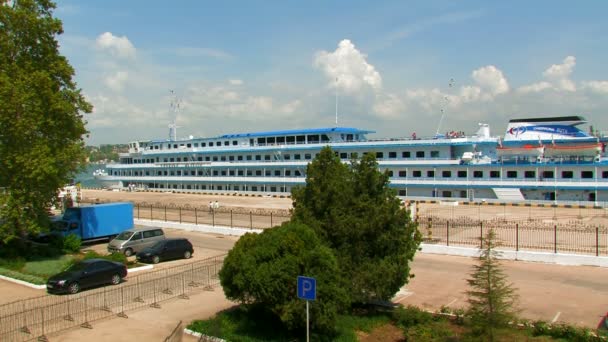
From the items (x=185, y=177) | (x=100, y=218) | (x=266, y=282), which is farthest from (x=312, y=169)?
(x=185, y=177)

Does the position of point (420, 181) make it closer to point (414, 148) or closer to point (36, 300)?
point (414, 148)

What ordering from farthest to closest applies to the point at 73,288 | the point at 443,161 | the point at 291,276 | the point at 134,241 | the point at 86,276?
the point at 443,161 < the point at 134,241 < the point at 86,276 < the point at 73,288 < the point at 291,276

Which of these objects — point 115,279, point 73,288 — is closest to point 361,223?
point 115,279

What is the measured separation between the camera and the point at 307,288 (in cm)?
1072

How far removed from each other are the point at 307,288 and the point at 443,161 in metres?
44.2

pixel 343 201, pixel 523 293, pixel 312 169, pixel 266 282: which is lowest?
pixel 523 293

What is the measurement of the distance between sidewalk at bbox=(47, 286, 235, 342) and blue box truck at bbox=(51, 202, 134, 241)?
15.4 m

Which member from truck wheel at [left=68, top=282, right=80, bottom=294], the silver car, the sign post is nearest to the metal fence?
truck wheel at [left=68, top=282, right=80, bottom=294]

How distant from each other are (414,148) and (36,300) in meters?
44.2

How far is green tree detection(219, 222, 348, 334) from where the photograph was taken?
1176cm

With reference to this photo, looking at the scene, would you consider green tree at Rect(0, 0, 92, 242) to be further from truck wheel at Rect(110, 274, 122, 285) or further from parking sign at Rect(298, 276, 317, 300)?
parking sign at Rect(298, 276, 317, 300)

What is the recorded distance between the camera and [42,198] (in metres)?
24.1

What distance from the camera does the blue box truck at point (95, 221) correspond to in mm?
29219

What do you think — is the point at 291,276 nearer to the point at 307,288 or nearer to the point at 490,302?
the point at 307,288
